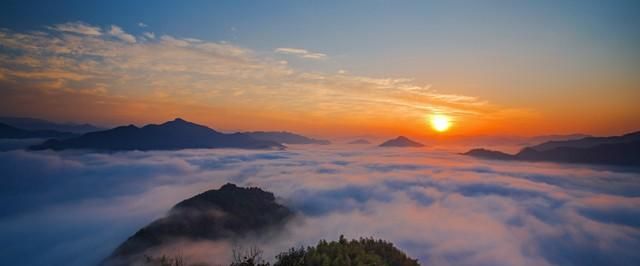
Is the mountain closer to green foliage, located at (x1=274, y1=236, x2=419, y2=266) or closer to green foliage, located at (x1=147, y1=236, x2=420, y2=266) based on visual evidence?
green foliage, located at (x1=147, y1=236, x2=420, y2=266)

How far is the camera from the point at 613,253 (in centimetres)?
10044

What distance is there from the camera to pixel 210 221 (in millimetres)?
102750

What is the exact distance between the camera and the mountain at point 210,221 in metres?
88.9

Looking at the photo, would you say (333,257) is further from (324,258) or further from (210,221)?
(210,221)

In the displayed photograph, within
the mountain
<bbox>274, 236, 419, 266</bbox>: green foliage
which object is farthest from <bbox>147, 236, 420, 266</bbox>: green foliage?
the mountain

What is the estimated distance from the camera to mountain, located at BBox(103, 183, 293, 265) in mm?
88856

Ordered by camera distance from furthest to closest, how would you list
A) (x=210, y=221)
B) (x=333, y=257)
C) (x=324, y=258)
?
(x=210, y=221), (x=333, y=257), (x=324, y=258)

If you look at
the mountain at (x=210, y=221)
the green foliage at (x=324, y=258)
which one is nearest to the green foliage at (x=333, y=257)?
the green foliage at (x=324, y=258)

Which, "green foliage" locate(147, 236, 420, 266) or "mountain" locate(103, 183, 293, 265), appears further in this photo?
"mountain" locate(103, 183, 293, 265)

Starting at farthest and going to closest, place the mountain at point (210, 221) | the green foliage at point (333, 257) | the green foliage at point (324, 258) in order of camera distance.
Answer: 1. the mountain at point (210, 221)
2. the green foliage at point (333, 257)
3. the green foliage at point (324, 258)

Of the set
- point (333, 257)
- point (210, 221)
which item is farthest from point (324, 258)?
point (210, 221)

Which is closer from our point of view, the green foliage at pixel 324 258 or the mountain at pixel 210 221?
the green foliage at pixel 324 258

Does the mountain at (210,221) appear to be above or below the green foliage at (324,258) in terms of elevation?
below

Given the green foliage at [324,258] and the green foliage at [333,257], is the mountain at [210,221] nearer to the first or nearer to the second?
the green foliage at [324,258]
